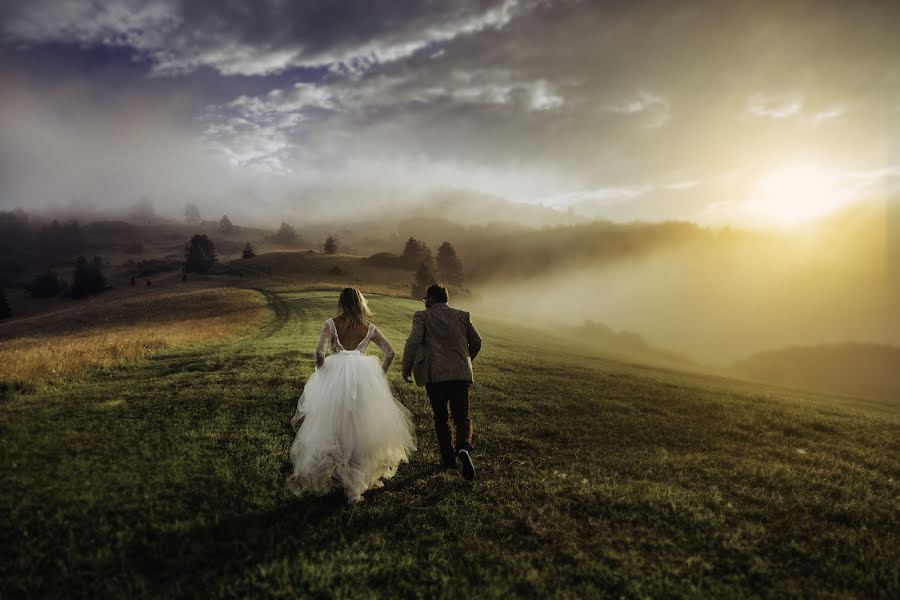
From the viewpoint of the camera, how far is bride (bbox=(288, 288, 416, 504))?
23.5ft

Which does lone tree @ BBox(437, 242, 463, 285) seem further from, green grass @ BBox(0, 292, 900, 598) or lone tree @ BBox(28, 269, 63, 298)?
lone tree @ BBox(28, 269, 63, 298)

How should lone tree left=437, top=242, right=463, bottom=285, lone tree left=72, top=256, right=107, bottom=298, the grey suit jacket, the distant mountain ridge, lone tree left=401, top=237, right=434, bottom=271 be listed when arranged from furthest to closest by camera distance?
lone tree left=401, top=237, right=434, bottom=271
lone tree left=437, top=242, right=463, bottom=285
lone tree left=72, top=256, right=107, bottom=298
the distant mountain ridge
the grey suit jacket

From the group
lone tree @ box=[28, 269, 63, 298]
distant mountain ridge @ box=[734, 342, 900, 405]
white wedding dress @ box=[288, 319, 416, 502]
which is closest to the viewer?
white wedding dress @ box=[288, 319, 416, 502]

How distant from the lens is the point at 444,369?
7.91 metres

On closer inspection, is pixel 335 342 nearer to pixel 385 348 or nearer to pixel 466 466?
pixel 385 348

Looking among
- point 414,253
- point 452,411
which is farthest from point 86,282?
point 452,411

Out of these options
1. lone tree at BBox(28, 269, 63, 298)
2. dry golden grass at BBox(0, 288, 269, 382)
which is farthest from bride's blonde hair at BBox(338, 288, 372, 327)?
lone tree at BBox(28, 269, 63, 298)

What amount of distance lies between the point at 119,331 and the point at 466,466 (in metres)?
30.2

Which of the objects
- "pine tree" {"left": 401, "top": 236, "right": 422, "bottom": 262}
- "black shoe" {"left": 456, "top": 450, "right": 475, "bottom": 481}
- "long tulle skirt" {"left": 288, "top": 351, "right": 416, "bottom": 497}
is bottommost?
"black shoe" {"left": 456, "top": 450, "right": 475, "bottom": 481}

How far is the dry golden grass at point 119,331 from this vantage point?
1487 centimetres

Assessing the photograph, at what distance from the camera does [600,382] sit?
19.3 meters

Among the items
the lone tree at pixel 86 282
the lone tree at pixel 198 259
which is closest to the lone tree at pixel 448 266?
the lone tree at pixel 198 259

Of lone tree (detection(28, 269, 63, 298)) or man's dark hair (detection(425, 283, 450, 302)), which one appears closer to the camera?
man's dark hair (detection(425, 283, 450, 302))

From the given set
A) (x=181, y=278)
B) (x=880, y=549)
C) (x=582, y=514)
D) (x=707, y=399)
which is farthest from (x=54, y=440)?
(x=181, y=278)
